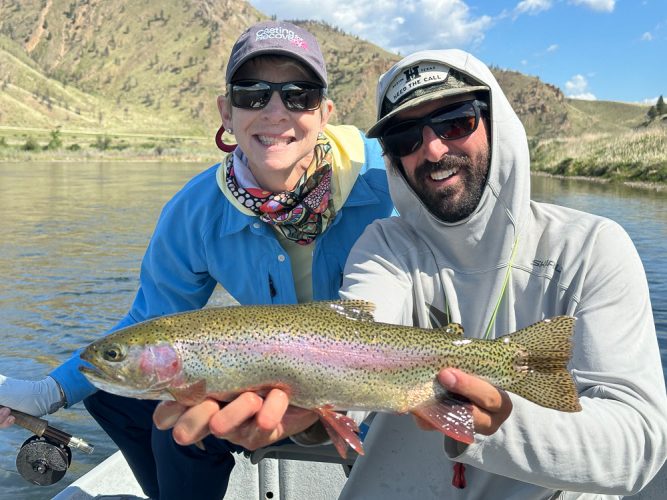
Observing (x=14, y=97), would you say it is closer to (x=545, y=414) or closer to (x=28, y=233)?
(x=28, y=233)

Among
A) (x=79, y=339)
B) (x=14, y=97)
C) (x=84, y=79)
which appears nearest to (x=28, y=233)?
(x=79, y=339)

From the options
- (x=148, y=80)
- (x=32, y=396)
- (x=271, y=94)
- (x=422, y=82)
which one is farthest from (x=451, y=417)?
(x=148, y=80)

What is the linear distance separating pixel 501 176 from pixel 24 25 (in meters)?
194

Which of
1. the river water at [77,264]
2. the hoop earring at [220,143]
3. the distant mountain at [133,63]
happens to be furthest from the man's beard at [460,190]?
the distant mountain at [133,63]

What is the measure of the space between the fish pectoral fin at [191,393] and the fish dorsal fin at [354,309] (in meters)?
0.61

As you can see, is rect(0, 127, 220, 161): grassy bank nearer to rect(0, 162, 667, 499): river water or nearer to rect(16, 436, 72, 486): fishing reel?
rect(0, 162, 667, 499): river water

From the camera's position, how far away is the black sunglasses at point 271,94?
11.5ft

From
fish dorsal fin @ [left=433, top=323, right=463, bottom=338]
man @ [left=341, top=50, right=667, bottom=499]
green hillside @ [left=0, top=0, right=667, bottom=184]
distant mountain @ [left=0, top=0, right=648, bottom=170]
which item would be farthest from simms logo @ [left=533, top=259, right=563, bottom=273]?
distant mountain @ [left=0, top=0, right=648, bottom=170]

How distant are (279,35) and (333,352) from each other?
1.72 metres

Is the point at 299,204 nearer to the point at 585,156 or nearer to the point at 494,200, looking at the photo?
the point at 494,200

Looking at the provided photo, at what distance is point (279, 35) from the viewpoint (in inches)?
136

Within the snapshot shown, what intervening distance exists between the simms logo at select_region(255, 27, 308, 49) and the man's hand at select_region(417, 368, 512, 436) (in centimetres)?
193

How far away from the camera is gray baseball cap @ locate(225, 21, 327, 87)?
134 inches

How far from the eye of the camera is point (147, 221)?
884 inches
